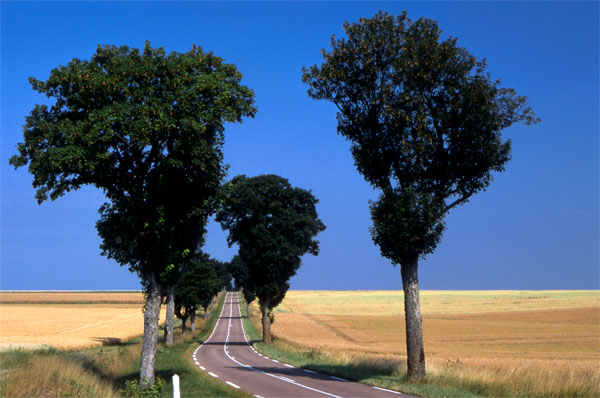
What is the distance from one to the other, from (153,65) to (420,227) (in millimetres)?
10836

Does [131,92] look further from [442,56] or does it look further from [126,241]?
[442,56]

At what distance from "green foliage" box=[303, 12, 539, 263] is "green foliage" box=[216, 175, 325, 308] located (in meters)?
25.8

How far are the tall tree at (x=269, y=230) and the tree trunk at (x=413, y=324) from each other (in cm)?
2655

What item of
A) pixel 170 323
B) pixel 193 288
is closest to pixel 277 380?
pixel 170 323

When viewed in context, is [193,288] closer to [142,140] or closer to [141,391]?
[141,391]

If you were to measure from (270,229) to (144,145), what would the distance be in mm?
31990

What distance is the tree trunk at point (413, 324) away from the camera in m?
20.3

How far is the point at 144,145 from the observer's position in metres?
17.0

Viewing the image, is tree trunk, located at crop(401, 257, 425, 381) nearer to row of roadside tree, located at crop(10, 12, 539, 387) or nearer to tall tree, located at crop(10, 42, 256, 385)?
row of roadside tree, located at crop(10, 12, 539, 387)

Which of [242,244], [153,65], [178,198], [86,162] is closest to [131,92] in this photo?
[153,65]

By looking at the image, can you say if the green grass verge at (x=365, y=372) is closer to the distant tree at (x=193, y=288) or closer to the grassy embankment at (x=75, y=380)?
the grassy embankment at (x=75, y=380)

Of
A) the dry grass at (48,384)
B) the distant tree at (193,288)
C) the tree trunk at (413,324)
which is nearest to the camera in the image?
the dry grass at (48,384)

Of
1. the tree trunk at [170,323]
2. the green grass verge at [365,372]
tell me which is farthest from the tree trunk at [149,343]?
the tree trunk at [170,323]

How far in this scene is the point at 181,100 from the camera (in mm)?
17453
